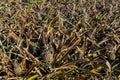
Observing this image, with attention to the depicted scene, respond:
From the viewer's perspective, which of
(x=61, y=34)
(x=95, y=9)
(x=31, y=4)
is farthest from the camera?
(x=31, y=4)

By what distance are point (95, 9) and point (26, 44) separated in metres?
1.58

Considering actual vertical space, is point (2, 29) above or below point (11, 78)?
above

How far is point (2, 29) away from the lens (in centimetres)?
410

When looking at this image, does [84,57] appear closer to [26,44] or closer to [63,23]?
[26,44]

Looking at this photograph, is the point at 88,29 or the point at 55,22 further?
the point at 55,22

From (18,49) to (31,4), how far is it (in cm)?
236

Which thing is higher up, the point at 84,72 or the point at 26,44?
the point at 26,44

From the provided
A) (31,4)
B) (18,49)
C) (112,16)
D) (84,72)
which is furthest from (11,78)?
(31,4)

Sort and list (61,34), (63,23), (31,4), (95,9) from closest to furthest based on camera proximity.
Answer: (61,34), (63,23), (95,9), (31,4)

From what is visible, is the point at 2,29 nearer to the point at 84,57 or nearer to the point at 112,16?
the point at 84,57

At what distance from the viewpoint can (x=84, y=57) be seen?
134 inches

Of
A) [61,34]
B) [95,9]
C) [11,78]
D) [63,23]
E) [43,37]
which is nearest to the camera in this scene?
[11,78]

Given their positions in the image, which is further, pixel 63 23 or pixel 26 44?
pixel 63 23

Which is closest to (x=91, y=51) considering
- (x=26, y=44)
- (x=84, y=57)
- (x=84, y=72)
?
(x=84, y=57)
